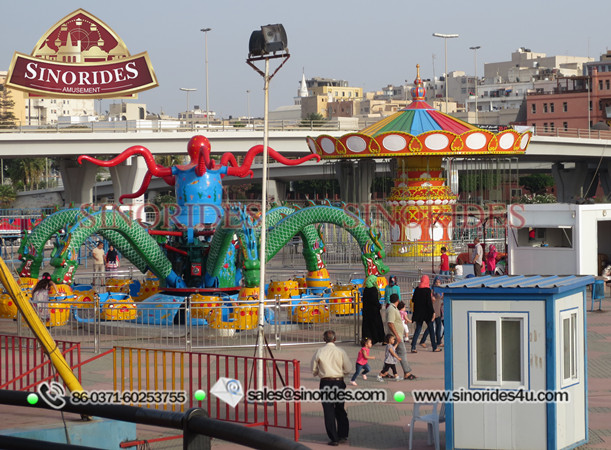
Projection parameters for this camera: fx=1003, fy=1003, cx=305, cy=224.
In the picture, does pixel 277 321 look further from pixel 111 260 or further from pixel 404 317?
pixel 111 260

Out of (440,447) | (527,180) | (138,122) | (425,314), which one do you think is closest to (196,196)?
(425,314)

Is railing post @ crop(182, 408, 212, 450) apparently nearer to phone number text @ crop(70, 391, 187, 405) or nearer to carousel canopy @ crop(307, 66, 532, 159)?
phone number text @ crop(70, 391, 187, 405)

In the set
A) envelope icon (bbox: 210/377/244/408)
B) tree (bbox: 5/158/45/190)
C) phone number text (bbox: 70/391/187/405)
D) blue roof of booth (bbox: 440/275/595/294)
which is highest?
tree (bbox: 5/158/45/190)

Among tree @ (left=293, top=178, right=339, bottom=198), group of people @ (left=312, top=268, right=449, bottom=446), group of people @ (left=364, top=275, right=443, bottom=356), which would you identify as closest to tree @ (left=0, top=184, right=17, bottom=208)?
tree @ (left=293, top=178, right=339, bottom=198)

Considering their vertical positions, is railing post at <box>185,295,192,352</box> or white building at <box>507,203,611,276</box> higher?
white building at <box>507,203,611,276</box>

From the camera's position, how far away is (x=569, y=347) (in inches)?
398

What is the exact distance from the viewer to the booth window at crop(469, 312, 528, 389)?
9.84 meters

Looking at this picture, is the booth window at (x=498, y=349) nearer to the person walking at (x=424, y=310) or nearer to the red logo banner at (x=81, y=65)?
the person walking at (x=424, y=310)

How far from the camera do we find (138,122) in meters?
52.1

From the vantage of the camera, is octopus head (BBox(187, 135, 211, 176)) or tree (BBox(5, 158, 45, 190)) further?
tree (BBox(5, 158, 45, 190))

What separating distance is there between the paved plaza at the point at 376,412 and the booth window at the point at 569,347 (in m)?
0.85

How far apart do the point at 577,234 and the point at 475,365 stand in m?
16.7

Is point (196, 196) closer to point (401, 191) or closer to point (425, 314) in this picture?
point (425, 314)

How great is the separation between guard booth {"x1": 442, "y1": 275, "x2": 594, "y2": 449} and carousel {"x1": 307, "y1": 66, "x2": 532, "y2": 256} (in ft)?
82.6
